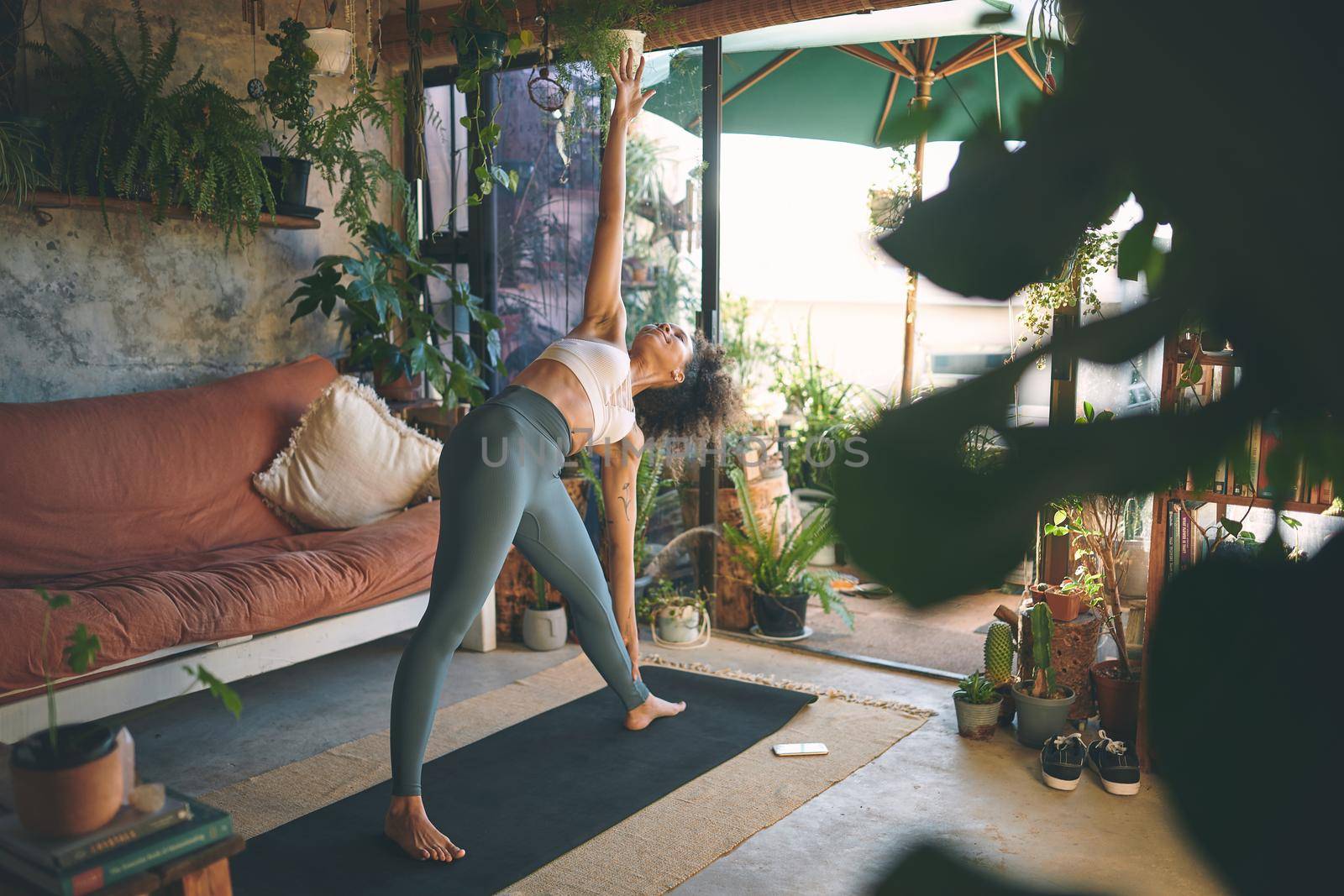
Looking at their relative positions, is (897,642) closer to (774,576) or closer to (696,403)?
(774,576)

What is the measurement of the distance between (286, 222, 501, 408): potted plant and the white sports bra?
1.30 m

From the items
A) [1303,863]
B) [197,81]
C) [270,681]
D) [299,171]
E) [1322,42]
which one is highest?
[197,81]

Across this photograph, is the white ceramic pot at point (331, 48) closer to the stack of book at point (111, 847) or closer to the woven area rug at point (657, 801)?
the woven area rug at point (657, 801)

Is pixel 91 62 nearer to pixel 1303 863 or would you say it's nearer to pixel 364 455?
pixel 364 455

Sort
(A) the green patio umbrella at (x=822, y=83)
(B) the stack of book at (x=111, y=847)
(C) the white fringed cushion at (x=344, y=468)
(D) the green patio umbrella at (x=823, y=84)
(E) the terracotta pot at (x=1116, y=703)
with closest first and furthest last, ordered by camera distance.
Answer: (B) the stack of book at (x=111, y=847) → (E) the terracotta pot at (x=1116, y=703) → (C) the white fringed cushion at (x=344, y=468) → (D) the green patio umbrella at (x=823, y=84) → (A) the green patio umbrella at (x=822, y=83)

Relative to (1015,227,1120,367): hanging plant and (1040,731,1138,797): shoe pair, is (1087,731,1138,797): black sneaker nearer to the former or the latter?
(1040,731,1138,797): shoe pair

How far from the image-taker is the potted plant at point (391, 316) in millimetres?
3975

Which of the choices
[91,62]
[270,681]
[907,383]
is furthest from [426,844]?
[91,62]

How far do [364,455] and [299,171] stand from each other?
111 cm

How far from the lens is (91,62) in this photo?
343 centimetres

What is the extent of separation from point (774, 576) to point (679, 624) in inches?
16.1

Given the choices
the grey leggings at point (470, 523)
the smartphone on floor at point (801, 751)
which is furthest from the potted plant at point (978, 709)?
the grey leggings at point (470, 523)

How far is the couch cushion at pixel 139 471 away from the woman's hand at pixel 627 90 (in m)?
1.97

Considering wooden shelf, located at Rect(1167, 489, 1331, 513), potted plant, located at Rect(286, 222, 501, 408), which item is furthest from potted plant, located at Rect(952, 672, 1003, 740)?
wooden shelf, located at Rect(1167, 489, 1331, 513)
